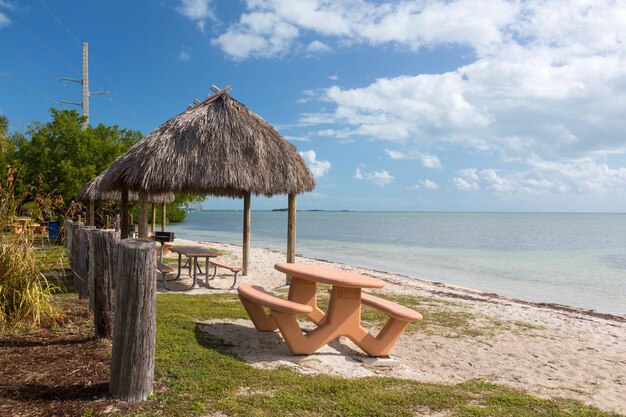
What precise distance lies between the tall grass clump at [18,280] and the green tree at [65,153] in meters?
14.6

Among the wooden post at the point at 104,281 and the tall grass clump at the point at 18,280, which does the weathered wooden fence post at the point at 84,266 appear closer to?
the tall grass clump at the point at 18,280

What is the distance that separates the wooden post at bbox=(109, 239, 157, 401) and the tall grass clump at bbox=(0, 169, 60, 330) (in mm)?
1871

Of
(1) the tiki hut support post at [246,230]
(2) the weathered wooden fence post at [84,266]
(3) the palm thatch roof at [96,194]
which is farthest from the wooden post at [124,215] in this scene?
(2) the weathered wooden fence post at [84,266]

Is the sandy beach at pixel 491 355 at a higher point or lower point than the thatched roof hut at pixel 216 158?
lower

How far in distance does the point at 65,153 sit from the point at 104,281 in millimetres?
17118

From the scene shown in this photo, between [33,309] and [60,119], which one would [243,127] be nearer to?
[33,309]

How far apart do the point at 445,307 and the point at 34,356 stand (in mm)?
6540

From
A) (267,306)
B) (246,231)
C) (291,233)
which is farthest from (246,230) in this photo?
(267,306)

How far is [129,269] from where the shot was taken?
3.16 m

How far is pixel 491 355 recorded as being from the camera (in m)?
5.41

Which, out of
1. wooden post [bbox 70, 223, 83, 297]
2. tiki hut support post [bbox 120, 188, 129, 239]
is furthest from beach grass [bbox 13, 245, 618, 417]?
tiki hut support post [bbox 120, 188, 129, 239]

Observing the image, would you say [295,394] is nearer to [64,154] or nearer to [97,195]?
[97,195]

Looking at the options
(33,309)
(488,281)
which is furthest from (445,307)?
(488,281)

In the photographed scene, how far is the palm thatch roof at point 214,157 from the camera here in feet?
28.3
